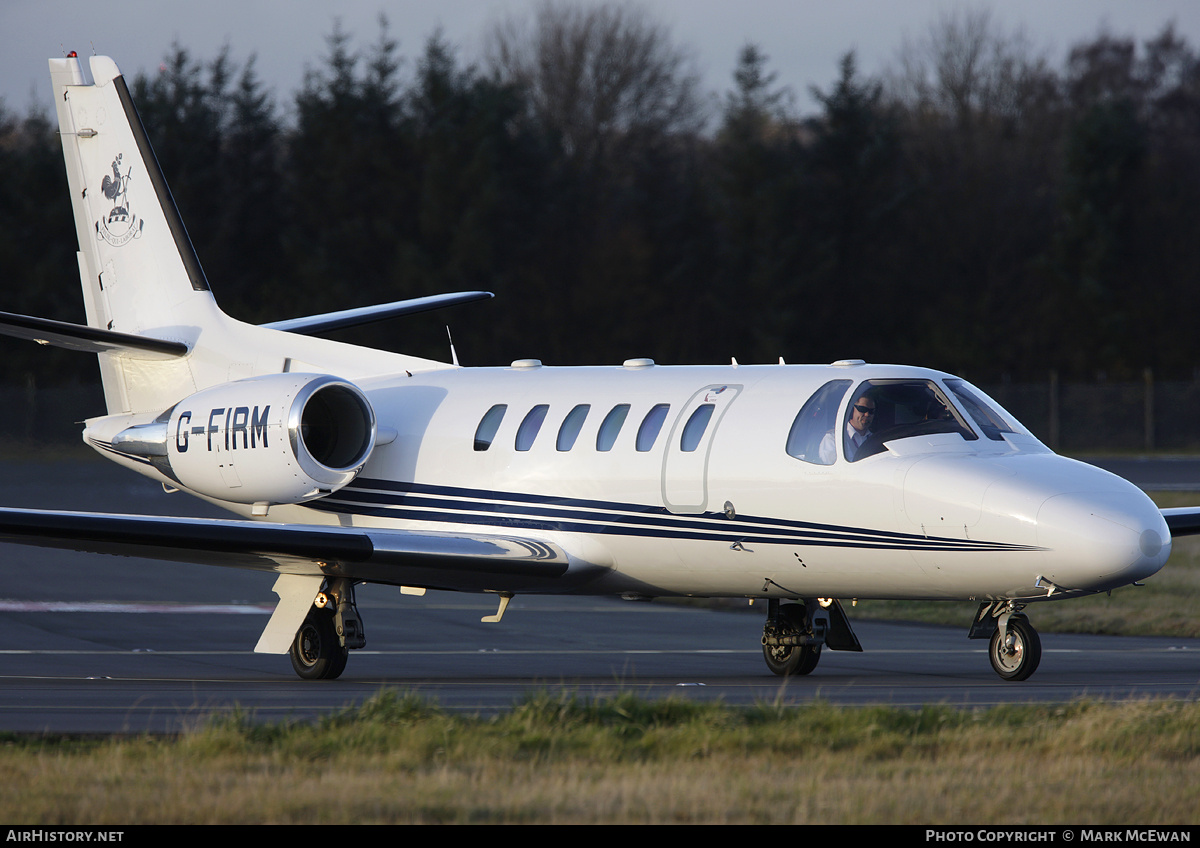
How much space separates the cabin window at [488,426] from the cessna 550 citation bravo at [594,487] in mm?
25

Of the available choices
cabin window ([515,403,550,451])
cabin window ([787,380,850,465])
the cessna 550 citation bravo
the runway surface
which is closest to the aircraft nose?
the cessna 550 citation bravo

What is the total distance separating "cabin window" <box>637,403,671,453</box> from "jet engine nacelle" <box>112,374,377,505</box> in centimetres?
266

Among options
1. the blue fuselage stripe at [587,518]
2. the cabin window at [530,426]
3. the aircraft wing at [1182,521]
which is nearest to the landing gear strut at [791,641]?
the blue fuselage stripe at [587,518]

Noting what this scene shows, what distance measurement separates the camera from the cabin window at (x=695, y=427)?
42.3 feet

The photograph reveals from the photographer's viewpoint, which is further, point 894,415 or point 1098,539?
point 894,415

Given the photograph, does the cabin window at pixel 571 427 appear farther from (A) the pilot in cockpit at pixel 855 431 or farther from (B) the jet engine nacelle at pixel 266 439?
(A) the pilot in cockpit at pixel 855 431

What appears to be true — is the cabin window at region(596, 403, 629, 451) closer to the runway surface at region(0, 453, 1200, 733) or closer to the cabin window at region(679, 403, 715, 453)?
the cabin window at region(679, 403, 715, 453)

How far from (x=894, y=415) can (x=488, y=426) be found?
3964 millimetres

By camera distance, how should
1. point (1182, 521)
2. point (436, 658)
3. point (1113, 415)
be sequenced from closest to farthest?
point (1182, 521) < point (436, 658) < point (1113, 415)

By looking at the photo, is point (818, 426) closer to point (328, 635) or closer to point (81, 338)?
point (328, 635)

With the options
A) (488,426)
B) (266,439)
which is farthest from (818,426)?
(266,439)

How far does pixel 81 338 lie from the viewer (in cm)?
1524

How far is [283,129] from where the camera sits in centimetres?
5409

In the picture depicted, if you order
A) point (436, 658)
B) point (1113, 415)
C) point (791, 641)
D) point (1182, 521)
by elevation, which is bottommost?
point (436, 658)
